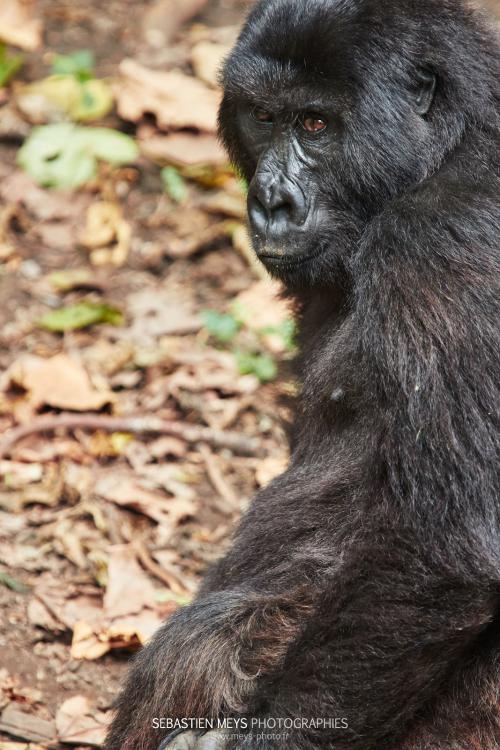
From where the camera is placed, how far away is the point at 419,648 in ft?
15.0

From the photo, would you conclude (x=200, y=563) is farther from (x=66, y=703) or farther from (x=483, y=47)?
(x=483, y=47)

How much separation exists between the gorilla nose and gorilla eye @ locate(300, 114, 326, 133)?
308 millimetres

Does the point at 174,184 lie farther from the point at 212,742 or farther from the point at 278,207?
the point at 212,742

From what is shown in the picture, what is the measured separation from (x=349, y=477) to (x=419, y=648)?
3.00ft

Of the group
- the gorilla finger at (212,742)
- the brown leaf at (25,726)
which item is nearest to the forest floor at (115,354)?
the brown leaf at (25,726)

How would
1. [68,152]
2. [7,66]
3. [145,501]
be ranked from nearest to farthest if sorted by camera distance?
[145,501]
[68,152]
[7,66]

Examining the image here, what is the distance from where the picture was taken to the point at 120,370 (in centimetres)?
907

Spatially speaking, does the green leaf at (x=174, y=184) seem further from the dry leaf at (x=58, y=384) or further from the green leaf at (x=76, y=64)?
the dry leaf at (x=58, y=384)

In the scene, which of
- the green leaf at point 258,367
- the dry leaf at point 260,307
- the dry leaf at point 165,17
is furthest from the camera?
the dry leaf at point 165,17

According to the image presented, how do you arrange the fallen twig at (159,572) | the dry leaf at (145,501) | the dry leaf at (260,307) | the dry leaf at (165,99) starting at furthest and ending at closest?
the dry leaf at (165,99) < the dry leaf at (260,307) < the dry leaf at (145,501) < the fallen twig at (159,572)

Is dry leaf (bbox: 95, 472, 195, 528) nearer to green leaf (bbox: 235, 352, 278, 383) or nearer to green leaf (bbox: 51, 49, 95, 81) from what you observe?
green leaf (bbox: 235, 352, 278, 383)

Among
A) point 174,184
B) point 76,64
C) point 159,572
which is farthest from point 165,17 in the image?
point 159,572

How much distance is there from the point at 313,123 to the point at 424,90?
23.3 inches

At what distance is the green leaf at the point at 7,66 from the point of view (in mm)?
11188
